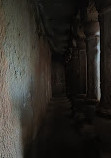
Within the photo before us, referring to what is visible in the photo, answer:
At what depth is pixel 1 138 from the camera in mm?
1368

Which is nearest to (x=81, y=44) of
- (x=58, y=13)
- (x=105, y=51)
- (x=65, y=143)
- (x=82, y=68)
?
(x=82, y=68)

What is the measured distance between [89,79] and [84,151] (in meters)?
3.89

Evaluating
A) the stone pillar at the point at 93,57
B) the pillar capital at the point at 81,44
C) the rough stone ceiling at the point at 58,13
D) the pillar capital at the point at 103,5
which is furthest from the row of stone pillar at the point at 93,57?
the pillar capital at the point at 81,44

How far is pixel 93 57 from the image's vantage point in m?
5.87

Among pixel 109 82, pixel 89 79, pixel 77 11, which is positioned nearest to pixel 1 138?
pixel 109 82

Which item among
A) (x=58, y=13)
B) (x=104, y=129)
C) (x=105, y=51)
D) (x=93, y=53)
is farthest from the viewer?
(x=58, y=13)

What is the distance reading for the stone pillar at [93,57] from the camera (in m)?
5.75

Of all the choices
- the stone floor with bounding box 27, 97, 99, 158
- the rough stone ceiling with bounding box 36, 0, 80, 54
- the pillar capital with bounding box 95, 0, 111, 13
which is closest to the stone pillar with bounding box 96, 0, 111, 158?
the pillar capital with bounding box 95, 0, 111, 13

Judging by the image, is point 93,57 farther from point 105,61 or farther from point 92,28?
point 105,61

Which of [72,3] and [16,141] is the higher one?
[72,3]

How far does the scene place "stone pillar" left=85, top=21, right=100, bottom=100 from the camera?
18.9 feet

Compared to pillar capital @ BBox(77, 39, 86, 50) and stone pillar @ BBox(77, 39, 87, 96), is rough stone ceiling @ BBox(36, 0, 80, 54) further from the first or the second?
stone pillar @ BBox(77, 39, 87, 96)

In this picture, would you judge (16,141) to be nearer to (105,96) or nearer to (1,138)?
(1,138)

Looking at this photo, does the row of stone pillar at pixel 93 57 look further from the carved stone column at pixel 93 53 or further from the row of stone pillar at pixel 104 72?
the row of stone pillar at pixel 104 72
